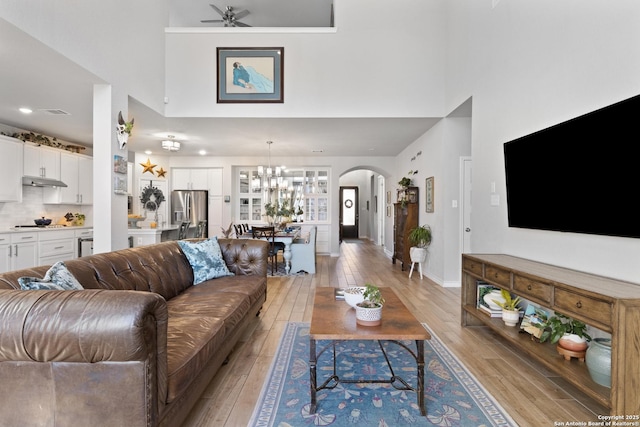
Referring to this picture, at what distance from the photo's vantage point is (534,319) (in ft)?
7.92

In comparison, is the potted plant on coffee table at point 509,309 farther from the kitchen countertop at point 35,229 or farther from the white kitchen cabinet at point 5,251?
the kitchen countertop at point 35,229

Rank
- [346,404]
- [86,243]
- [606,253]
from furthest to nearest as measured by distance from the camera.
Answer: [86,243]
[606,253]
[346,404]

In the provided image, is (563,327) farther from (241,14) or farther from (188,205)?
(188,205)

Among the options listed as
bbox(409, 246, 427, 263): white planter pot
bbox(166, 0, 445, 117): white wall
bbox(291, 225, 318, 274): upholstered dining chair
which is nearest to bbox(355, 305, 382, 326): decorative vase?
bbox(166, 0, 445, 117): white wall

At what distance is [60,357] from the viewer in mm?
1160

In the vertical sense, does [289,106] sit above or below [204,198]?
above

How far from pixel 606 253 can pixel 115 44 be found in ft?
16.1

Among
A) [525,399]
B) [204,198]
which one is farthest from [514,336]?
[204,198]

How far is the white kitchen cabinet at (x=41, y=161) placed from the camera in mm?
5102

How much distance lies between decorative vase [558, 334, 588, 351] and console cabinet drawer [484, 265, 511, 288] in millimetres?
502

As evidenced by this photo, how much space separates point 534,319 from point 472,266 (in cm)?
73

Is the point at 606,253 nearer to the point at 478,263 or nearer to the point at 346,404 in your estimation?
the point at 478,263

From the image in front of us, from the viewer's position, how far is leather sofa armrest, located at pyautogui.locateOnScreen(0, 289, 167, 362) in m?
1.14

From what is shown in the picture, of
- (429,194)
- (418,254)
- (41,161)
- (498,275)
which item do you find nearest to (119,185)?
(41,161)
